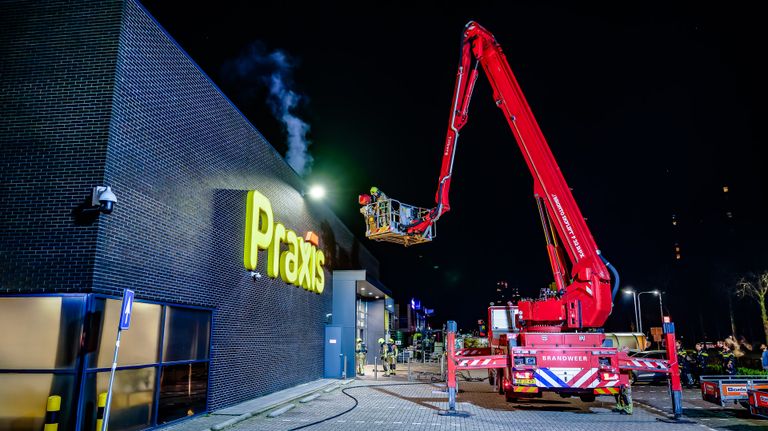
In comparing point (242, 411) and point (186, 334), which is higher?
point (186, 334)

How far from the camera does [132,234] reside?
9.65 metres

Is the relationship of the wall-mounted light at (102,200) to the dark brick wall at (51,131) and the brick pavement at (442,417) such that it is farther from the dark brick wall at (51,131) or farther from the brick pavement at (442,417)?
the brick pavement at (442,417)

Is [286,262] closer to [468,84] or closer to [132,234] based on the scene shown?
[132,234]

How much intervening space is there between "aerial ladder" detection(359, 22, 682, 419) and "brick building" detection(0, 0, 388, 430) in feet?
22.0

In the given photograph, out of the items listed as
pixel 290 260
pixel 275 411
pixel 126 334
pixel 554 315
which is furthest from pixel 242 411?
pixel 554 315

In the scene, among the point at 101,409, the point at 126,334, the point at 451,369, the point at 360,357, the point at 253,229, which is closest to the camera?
the point at 101,409

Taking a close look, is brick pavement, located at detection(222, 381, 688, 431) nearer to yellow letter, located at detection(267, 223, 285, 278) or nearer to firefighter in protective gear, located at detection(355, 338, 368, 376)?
yellow letter, located at detection(267, 223, 285, 278)

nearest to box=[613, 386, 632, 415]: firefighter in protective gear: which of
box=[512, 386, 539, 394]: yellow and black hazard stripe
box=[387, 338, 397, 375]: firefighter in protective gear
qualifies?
box=[512, 386, 539, 394]: yellow and black hazard stripe

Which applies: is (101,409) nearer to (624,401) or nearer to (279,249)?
(279,249)

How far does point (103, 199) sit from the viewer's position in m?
8.59

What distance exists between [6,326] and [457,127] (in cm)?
1494

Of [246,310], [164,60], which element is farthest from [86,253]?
[246,310]

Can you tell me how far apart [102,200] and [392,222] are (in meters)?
12.0

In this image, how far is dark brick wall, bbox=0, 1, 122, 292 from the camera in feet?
28.4
